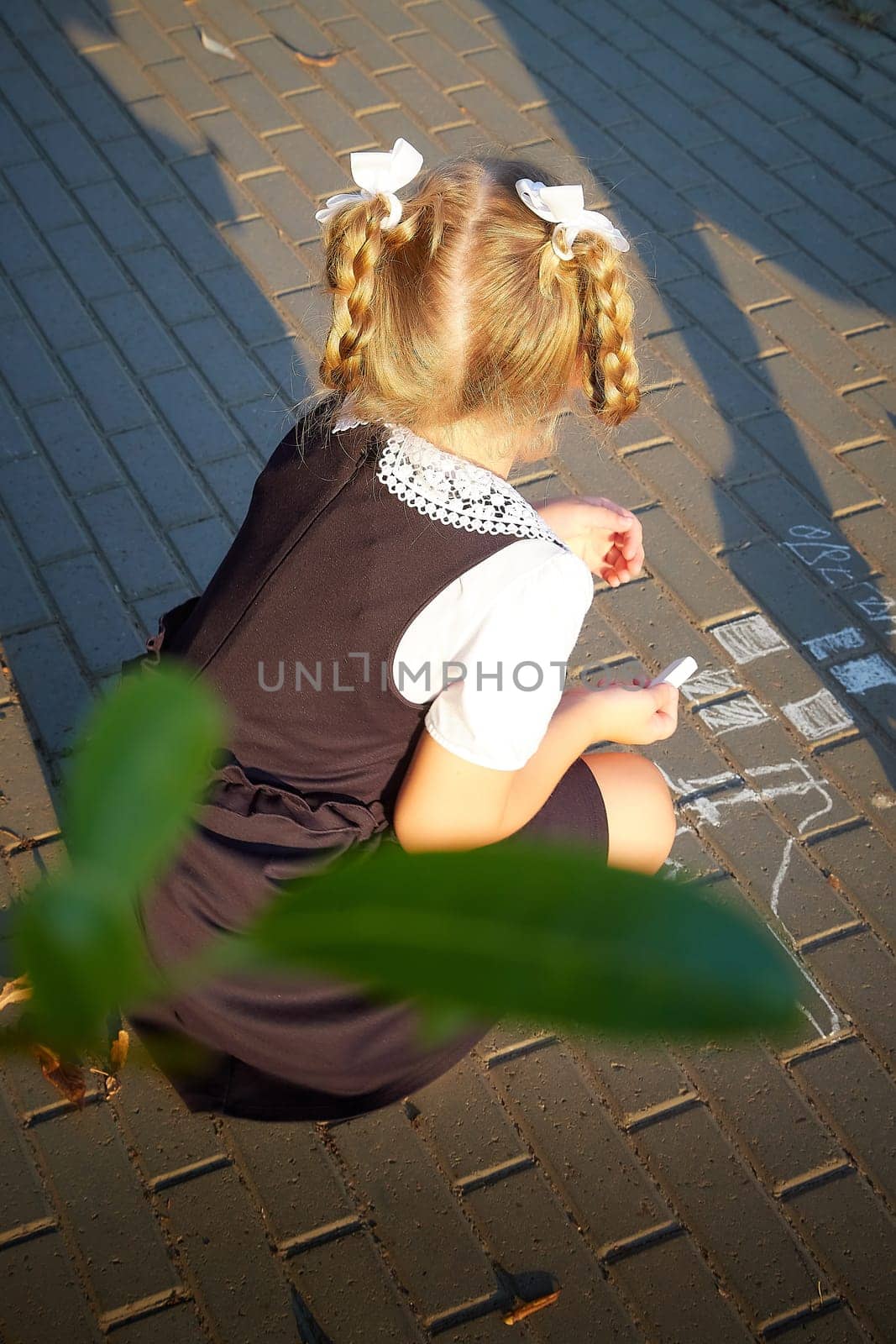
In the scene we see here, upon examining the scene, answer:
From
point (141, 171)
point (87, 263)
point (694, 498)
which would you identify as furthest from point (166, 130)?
point (694, 498)

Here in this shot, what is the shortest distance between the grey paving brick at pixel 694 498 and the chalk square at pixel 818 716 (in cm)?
46

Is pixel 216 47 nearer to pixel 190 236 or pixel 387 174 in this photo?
pixel 190 236

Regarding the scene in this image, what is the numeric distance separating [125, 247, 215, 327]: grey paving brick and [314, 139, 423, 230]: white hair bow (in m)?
1.91

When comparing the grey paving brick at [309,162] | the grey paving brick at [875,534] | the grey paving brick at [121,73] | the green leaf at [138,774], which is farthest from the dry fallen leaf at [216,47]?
the green leaf at [138,774]

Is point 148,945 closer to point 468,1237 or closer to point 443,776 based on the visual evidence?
point 443,776

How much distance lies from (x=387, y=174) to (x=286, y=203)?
7.61 feet

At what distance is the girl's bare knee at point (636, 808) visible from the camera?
1.90 meters

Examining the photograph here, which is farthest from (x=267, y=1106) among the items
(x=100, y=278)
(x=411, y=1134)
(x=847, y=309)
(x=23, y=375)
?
(x=847, y=309)

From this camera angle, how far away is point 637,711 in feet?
6.02

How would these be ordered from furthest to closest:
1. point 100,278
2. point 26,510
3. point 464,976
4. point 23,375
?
point 100,278, point 23,375, point 26,510, point 464,976

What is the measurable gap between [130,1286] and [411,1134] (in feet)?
1.52

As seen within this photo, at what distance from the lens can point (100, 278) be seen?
133 inches

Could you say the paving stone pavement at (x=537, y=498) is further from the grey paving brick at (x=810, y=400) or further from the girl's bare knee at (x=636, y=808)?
the girl's bare knee at (x=636, y=808)

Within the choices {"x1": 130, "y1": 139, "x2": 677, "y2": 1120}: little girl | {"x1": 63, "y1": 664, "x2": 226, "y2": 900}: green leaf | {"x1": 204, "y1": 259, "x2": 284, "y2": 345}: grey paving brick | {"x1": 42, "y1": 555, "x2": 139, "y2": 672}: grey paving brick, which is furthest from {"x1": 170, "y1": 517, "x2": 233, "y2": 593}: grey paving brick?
{"x1": 63, "y1": 664, "x2": 226, "y2": 900}: green leaf
